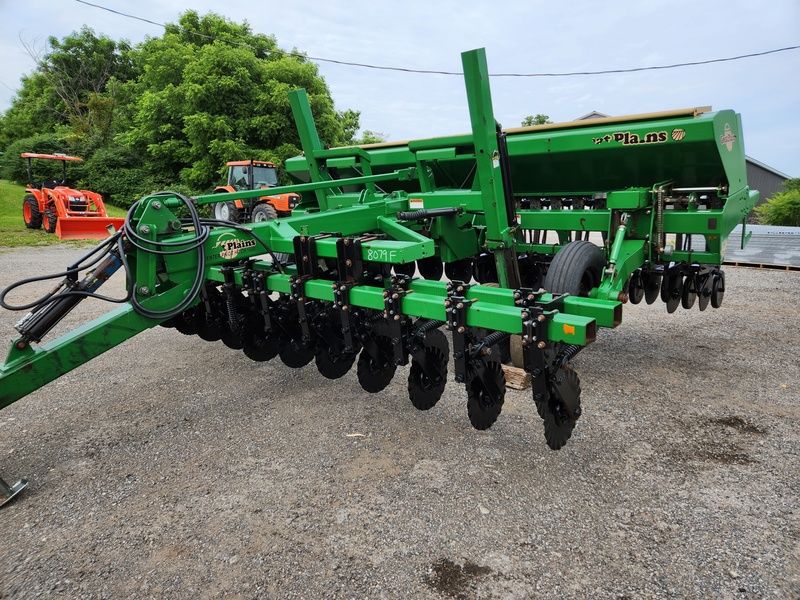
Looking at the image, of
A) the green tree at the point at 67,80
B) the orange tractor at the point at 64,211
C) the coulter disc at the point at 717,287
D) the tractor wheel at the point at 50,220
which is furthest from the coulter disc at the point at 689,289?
the green tree at the point at 67,80

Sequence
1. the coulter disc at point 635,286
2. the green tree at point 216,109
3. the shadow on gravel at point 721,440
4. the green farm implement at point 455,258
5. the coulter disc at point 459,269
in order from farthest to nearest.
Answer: the green tree at point 216,109
the coulter disc at point 459,269
the coulter disc at point 635,286
the shadow on gravel at point 721,440
the green farm implement at point 455,258

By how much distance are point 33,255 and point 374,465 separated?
10596mm

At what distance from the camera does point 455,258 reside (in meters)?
4.20

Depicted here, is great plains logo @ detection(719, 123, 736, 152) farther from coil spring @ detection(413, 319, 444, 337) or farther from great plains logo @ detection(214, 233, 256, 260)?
great plains logo @ detection(214, 233, 256, 260)

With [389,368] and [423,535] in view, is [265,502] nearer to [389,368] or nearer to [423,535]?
[423,535]

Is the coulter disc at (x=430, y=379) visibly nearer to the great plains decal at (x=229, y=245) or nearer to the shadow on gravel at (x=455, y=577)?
the shadow on gravel at (x=455, y=577)

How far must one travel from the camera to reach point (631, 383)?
12.2 feet

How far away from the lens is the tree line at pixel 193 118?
20094mm

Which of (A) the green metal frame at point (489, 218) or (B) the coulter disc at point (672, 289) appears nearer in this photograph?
(A) the green metal frame at point (489, 218)

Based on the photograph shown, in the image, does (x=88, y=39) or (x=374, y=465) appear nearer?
(x=374, y=465)

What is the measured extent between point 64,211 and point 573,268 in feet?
42.7

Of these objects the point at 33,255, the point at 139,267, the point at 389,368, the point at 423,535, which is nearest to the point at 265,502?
the point at 423,535

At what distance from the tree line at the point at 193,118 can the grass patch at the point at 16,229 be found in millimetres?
2878

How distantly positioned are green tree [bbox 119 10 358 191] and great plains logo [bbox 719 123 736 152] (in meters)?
18.3
